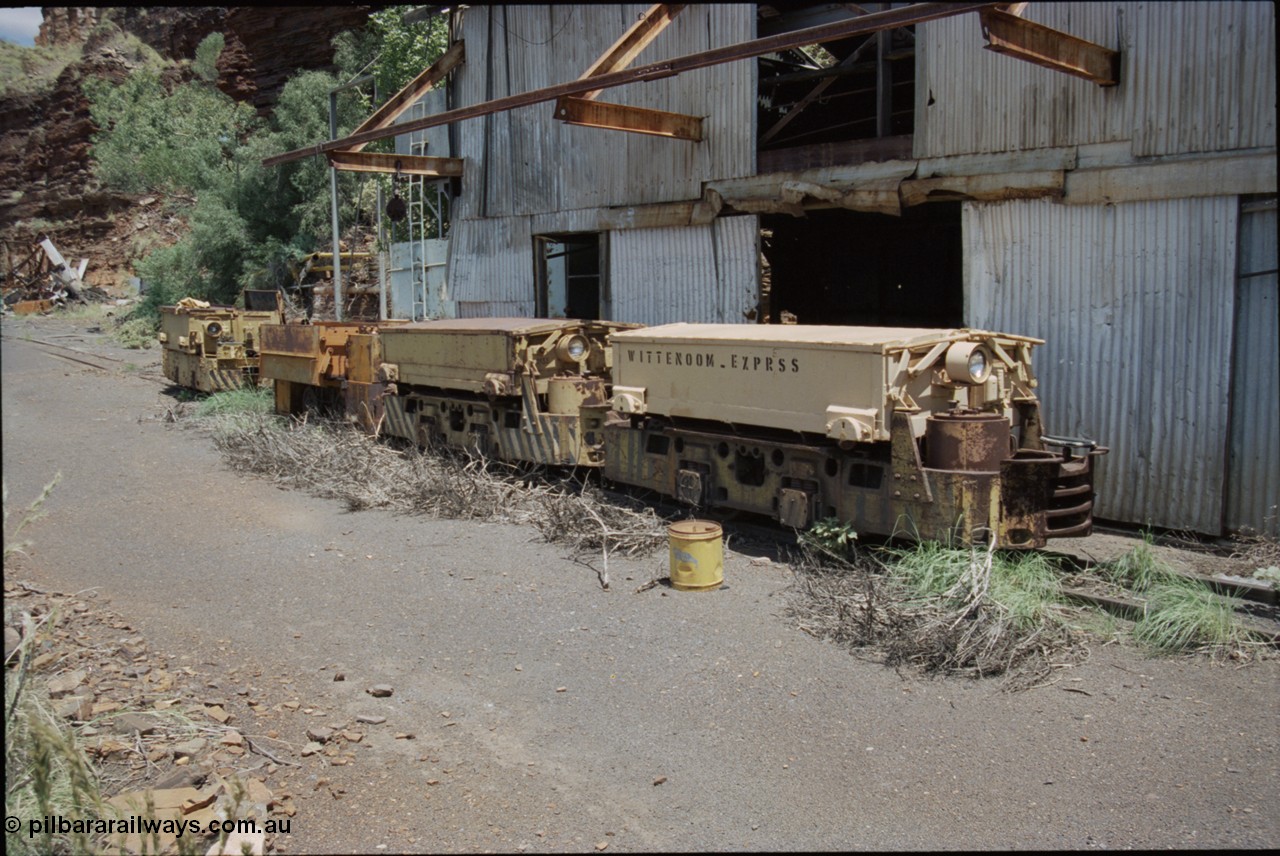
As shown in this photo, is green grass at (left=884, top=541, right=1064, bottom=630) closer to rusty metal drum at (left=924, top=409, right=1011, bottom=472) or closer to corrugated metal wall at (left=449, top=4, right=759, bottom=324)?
rusty metal drum at (left=924, top=409, right=1011, bottom=472)

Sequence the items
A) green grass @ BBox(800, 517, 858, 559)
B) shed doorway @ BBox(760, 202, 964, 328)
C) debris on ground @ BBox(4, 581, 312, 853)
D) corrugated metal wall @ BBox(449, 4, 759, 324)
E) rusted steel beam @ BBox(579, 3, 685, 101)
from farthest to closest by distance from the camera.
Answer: shed doorway @ BBox(760, 202, 964, 328) → corrugated metal wall @ BBox(449, 4, 759, 324) → rusted steel beam @ BBox(579, 3, 685, 101) → green grass @ BBox(800, 517, 858, 559) → debris on ground @ BBox(4, 581, 312, 853)

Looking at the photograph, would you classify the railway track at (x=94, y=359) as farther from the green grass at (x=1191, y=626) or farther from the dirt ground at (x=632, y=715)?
the green grass at (x=1191, y=626)

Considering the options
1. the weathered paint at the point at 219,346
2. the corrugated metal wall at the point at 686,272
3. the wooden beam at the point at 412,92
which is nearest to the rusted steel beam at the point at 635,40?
the corrugated metal wall at the point at 686,272

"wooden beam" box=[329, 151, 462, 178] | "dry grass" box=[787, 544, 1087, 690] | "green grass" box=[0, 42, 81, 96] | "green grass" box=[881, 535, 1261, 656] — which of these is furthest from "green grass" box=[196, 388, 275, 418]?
"green grass" box=[0, 42, 81, 96]

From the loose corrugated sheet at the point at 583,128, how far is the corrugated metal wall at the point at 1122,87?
110 inches

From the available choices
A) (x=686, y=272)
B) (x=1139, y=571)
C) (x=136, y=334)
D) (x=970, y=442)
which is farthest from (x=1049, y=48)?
(x=136, y=334)

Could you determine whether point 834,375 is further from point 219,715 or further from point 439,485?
point 219,715

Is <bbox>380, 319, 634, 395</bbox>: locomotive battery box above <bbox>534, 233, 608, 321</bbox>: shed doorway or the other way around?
the other way around

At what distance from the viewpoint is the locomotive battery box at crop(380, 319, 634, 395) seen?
10.8 meters

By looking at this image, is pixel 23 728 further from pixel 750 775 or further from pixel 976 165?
pixel 976 165

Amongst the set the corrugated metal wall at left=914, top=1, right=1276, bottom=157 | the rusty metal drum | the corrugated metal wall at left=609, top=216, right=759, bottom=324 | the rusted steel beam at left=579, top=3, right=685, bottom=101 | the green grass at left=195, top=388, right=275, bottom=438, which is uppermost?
the rusted steel beam at left=579, top=3, right=685, bottom=101

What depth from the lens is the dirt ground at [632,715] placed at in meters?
4.27

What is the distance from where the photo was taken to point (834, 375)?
776 cm

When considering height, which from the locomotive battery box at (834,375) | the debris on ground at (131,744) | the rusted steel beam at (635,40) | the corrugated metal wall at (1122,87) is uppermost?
the rusted steel beam at (635,40)
